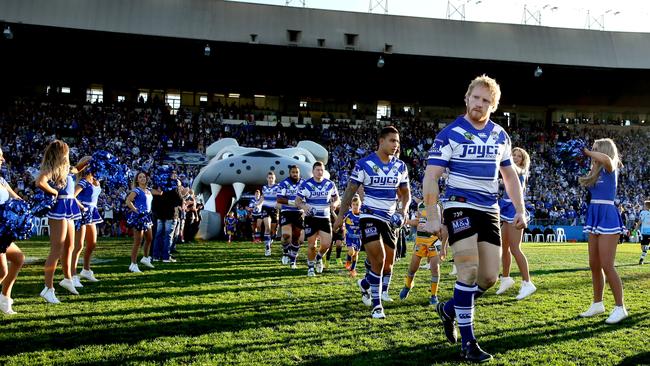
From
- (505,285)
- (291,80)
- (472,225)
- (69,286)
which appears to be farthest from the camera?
(291,80)

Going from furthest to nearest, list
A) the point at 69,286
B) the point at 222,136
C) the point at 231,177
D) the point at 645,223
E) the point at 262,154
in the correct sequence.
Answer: the point at 222,136 < the point at 262,154 < the point at 231,177 < the point at 645,223 < the point at 69,286

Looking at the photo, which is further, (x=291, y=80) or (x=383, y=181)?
(x=291, y=80)

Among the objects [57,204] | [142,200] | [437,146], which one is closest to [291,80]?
[142,200]

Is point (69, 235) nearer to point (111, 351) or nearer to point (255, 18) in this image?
point (111, 351)

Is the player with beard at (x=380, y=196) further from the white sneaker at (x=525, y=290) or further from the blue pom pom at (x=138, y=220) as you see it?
the blue pom pom at (x=138, y=220)

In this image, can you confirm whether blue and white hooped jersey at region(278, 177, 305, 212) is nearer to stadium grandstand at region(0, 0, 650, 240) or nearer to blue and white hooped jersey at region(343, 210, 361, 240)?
blue and white hooped jersey at region(343, 210, 361, 240)

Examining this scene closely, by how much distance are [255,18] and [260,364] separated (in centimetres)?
3753

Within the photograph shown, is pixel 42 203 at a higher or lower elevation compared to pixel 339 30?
lower

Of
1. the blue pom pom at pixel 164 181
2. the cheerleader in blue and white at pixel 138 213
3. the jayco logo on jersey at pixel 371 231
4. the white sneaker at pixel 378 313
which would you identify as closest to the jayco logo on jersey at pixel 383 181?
the jayco logo on jersey at pixel 371 231

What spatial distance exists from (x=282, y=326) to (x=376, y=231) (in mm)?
1718

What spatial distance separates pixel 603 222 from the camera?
7020 mm

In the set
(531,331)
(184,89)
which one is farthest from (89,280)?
(184,89)

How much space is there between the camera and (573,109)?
5259 centimetres

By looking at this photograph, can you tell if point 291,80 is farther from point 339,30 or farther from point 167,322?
point 167,322
